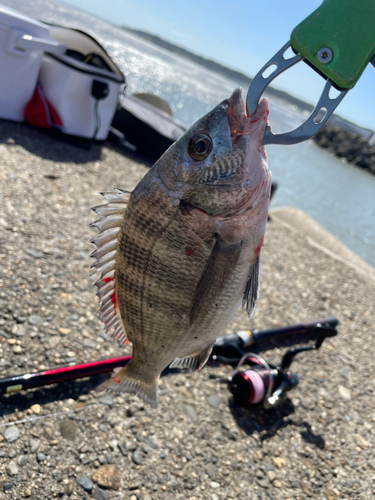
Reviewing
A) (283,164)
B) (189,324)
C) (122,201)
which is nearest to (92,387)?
(189,324)

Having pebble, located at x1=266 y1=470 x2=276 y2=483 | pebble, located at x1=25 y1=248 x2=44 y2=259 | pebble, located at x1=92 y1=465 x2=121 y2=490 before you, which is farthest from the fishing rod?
pebble, located at x1=25 y1=248 x2=44 y2=259

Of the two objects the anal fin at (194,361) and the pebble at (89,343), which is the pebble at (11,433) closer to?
the pebble at (89,343)

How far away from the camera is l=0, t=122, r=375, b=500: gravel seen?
7.27 feet

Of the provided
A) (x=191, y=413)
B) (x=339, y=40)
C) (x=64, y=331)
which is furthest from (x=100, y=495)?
(x=339, y=40)

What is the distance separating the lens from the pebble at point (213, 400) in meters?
2.97

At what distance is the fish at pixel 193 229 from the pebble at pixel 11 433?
1.35 metres

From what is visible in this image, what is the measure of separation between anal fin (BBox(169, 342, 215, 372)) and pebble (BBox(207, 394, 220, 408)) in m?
1.54

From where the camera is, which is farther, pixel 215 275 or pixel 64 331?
pixel 64 331

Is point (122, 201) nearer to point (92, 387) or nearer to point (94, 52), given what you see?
point (92, 387)

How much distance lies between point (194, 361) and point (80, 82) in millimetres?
5950

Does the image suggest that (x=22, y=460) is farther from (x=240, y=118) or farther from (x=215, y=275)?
(x=240, y=118)

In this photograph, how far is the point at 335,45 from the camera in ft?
3.39

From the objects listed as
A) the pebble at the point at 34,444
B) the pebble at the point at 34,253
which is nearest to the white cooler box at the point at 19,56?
the pebble at the point at 34,253

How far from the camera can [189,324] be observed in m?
1.42
